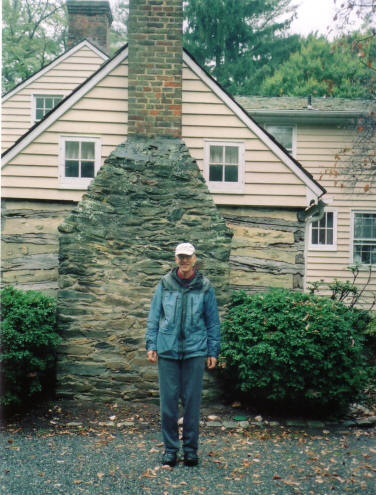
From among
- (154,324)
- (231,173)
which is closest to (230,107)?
(231,173)

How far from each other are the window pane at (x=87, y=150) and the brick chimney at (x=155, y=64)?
69.1 inches

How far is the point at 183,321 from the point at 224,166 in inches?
202

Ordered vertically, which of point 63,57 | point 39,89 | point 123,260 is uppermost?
point 63,57

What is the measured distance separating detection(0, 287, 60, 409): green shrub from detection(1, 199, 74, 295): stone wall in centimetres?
243

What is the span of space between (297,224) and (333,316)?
2.96 m

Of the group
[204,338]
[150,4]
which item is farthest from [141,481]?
[150,4]

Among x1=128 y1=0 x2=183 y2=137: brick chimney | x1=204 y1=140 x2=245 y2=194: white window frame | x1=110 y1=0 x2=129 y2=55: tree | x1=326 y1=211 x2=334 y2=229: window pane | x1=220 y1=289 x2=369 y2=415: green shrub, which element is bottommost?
x1=220 y1=289 x2=369 y2=415: green shrub

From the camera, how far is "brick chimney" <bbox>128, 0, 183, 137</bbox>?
8039 millimetres

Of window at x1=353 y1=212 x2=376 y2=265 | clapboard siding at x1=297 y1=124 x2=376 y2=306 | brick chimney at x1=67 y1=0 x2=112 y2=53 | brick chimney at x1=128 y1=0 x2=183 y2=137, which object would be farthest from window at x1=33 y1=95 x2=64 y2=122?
window at x1=353 y1=212 x2=376 y2=265

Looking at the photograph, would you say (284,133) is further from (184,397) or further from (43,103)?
(184,397)

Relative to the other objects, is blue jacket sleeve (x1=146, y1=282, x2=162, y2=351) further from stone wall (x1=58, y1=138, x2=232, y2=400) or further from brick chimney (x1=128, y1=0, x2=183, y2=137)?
brick chimney (x1=128, y1=0, x2=183, y2=137)

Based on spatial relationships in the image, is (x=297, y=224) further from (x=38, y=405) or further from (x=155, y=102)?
(x=38, y=405)

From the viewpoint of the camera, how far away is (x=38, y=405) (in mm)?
7102

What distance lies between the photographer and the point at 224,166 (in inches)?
380
